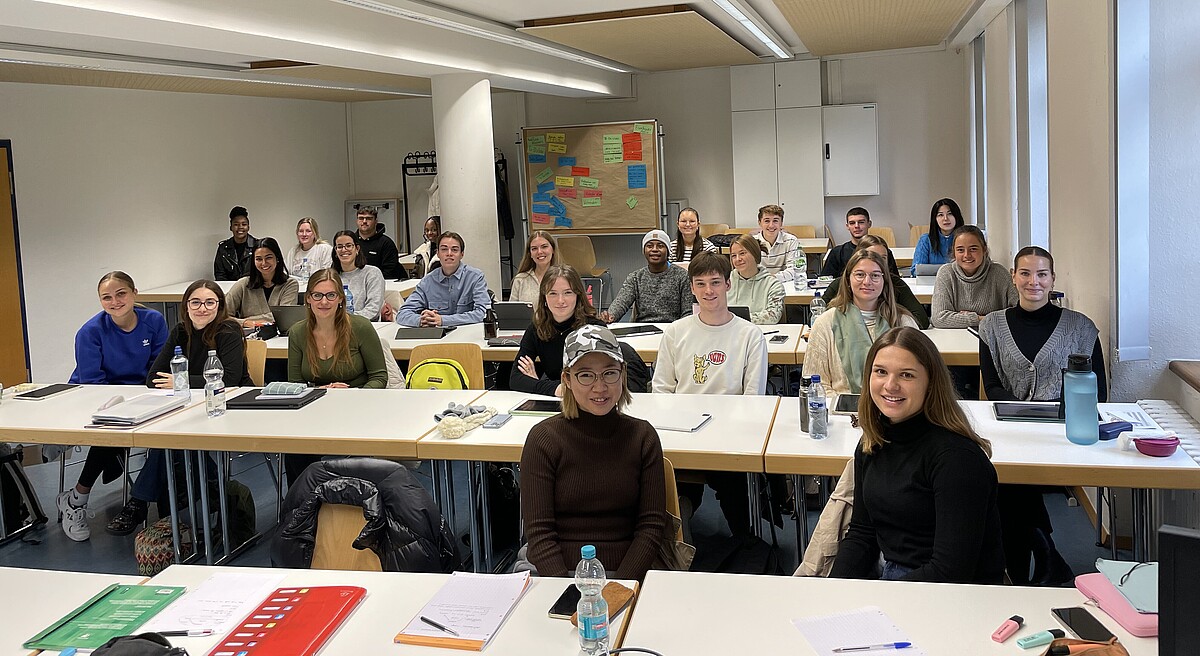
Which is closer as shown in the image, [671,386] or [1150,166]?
[1150,166]

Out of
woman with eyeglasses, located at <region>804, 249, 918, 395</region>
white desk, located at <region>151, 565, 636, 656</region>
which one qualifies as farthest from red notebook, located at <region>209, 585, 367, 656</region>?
woman with eyeglasses, located at <region>804, 249, 918, 395</region>

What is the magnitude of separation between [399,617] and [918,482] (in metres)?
1.40

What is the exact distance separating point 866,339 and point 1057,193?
1643 mm

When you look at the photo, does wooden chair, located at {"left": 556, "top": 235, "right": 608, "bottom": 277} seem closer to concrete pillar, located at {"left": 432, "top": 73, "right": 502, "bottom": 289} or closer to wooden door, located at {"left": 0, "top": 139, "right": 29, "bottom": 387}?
concrete pillar, located at {"left": 432, "top": 73, "right": 502, "bottom": 289}

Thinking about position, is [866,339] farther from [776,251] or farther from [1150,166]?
[776,251]

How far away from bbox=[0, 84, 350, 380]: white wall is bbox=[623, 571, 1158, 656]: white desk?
8169 millimetres

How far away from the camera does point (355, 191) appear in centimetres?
1353

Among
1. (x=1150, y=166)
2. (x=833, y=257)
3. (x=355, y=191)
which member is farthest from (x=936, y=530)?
(x=355, y=191)

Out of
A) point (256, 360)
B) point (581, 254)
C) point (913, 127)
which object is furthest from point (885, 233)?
point (256, 360)

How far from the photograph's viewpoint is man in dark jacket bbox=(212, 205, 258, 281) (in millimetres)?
10406

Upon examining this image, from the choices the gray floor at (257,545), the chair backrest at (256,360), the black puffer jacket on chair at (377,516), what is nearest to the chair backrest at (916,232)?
the gray floor at (257,545)

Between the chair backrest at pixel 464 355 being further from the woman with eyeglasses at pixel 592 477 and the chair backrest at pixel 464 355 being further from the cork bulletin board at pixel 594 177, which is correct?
the cork bulletin board at pixel 594 177

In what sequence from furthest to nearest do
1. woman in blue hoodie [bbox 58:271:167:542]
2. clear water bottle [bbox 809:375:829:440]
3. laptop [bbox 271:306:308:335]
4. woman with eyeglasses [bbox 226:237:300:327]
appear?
1. woman with eyeglasses [bbox 226:237:300:327]
2. laptop [bbox 271:306:308:335]
3. woman in blue hoodie [bbox 58:271:167:542]
4. clear water bottle [bbox 809:375:829:440]

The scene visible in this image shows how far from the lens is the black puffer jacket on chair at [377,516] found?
10.2ft
